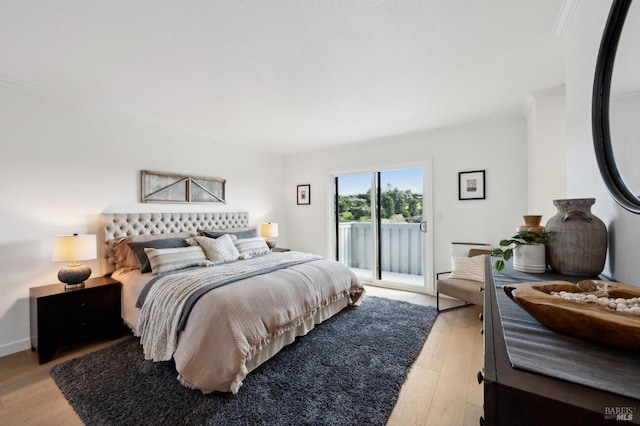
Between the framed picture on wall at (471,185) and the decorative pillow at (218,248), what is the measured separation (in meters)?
3.18

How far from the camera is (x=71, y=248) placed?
2.43 metres

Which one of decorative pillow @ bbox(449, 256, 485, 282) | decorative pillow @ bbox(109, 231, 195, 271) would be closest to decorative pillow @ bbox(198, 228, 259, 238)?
decorative pillow @ bbox(109, 231, 195, 271)

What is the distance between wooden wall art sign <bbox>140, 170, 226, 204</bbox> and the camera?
133 inches

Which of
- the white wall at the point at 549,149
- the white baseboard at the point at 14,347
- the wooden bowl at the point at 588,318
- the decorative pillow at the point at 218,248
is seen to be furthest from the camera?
the decorative pillow at the point at 218,248

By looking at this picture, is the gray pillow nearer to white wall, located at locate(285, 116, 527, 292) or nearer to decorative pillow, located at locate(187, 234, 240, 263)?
decorative pillow, located at locate(187, 234, 240, 263)

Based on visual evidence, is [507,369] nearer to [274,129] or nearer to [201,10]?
[201,10]

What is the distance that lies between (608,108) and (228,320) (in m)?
2.27

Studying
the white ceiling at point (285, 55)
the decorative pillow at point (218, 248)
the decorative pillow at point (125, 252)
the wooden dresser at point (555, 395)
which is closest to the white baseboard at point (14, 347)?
the decorative pillow at point (125, 252)

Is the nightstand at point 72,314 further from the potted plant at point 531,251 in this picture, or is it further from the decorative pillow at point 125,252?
the potted plant at point 531,251

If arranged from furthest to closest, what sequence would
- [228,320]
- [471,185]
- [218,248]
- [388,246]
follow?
[388,246]
[471,185]
[218,248]
[228,320]

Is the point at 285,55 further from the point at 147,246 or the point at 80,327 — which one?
the point at 80,327

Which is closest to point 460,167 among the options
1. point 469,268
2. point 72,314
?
point 469,268

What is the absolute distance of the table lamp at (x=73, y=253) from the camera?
241cm

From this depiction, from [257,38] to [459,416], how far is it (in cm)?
277
